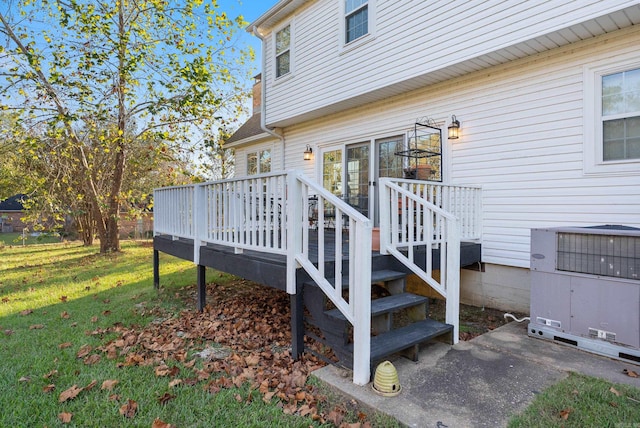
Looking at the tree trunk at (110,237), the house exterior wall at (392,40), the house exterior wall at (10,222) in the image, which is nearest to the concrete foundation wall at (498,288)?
the house exterior wall at (392,40)

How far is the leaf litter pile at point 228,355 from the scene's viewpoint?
257 centimetres

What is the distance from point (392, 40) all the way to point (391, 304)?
439 cm

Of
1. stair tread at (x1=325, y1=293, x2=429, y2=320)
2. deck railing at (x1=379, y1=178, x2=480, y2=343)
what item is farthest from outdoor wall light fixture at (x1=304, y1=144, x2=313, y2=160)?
stair tread at (x1=325, y1=293, x2=429, y2=320)

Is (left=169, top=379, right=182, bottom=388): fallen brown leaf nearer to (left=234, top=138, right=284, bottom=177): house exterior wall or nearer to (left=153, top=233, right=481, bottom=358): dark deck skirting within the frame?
(left=153, top=233, right=481, bottom=358): dark deck skirting

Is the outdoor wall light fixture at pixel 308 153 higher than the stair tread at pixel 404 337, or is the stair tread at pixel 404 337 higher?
the outdoor wall light fixture at pixel 308 153

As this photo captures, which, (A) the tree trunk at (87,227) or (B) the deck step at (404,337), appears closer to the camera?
(B) the deck step at (404,337)

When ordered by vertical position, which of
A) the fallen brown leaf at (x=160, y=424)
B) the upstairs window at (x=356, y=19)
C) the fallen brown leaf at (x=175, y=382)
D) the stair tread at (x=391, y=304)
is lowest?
the fallen brown leaf at (x=175, y=382)

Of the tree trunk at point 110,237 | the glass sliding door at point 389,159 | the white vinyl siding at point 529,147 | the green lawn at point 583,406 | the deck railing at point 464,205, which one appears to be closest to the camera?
the green lawn at point 583,406

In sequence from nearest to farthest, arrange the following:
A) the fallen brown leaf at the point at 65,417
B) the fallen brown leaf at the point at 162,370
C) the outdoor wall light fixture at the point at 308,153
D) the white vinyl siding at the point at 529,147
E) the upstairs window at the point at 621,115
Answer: the fallen brown leaf at the point at 65,417
the fallen brown leaf at the point at 162,370
the upstairs window at the point at 621,115
the white vinyl siding at the point at 529,147
the outdoor wall light fixture at the point at 308,153

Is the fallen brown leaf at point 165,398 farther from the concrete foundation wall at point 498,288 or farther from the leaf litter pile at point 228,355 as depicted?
the concrete foundation wall at point 498,288

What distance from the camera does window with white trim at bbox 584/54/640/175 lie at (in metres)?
3.92

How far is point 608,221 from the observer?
4.09 m

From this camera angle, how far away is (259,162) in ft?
Result: 32.4

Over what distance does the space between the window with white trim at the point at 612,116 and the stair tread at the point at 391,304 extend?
9.13 ft
